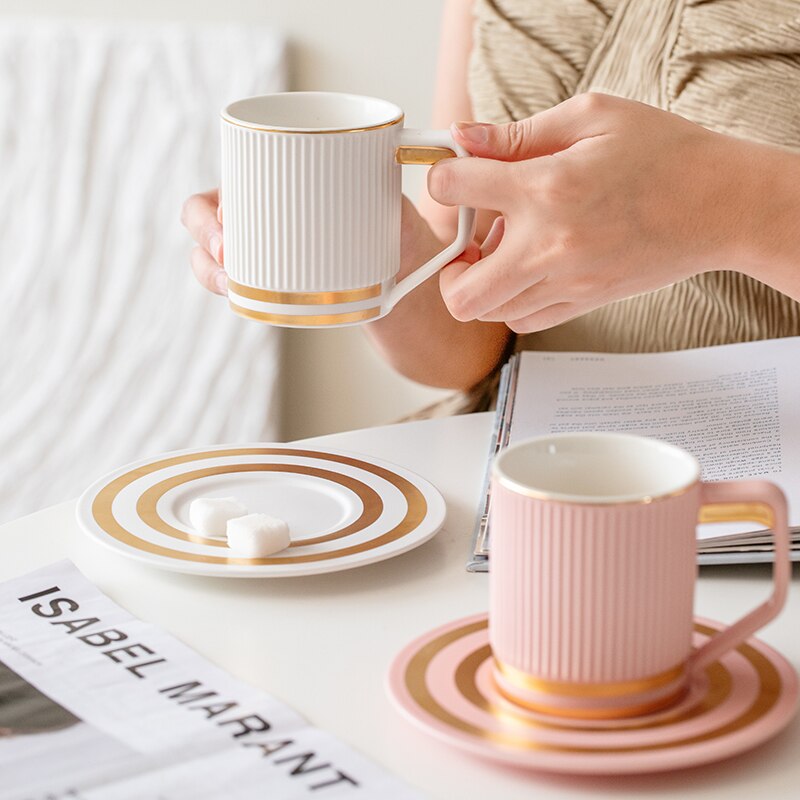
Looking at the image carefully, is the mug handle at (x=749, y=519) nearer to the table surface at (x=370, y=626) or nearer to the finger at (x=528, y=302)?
the table surface at (x=370, y=626)

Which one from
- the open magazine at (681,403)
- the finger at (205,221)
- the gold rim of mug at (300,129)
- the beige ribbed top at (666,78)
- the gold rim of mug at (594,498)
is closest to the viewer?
the gold rim of mug at (594,498)

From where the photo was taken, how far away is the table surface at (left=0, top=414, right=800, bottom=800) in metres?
0.51

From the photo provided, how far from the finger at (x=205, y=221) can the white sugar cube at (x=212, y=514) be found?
0.21 meters

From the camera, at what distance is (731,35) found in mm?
1052

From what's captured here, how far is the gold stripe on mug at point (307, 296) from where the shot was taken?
2.39 ft

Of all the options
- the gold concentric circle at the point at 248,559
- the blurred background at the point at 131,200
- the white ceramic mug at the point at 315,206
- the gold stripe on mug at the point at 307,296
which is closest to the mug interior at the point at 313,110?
the white ceramic mug at the point at 315,206

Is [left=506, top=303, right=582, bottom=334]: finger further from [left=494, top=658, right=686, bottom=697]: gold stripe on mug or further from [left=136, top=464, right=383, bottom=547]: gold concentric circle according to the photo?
[left=494, top=658, right=686, bottom=697]: gold stripe on mug

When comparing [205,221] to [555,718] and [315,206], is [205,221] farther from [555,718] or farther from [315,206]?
[555,718]

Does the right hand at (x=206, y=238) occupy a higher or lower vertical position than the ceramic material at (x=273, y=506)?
higher

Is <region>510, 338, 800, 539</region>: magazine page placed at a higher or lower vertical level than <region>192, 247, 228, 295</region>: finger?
lower

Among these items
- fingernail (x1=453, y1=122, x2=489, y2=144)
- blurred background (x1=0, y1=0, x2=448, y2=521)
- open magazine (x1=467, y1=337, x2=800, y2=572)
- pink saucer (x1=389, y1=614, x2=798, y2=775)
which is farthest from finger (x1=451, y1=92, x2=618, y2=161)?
blurred background (x1=0, y1=0, x2=448, y2=521)

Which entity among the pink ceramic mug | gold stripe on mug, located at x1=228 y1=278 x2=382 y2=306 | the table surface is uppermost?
gold stripe on mug, located at x1=228 y1=278 x2=382 y2=306

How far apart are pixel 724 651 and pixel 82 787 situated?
28 cm

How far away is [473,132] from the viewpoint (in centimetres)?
73
